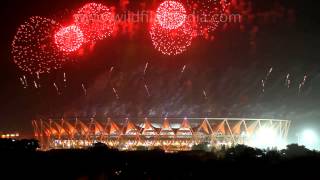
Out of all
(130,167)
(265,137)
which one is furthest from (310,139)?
(130,167)

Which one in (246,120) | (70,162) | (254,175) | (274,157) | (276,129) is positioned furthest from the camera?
(276,129)

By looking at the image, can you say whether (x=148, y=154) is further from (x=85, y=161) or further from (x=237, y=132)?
(x=237, y=132)

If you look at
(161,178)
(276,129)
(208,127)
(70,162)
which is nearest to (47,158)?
(70,162)

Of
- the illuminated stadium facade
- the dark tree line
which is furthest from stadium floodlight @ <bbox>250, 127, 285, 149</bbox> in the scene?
the dark tree line

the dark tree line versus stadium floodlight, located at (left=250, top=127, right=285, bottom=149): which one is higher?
the dark tree line

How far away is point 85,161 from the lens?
37312 millimetres

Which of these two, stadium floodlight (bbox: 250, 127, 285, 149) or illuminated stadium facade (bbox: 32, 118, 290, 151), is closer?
illuminated stadium facade (bbox: 32, 118, 290, 151)

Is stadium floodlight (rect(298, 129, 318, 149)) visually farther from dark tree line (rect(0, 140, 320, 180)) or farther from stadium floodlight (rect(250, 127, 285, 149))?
dark tree line (rect(0, 140, 320, 180))

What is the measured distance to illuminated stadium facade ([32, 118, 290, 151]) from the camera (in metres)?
86.4

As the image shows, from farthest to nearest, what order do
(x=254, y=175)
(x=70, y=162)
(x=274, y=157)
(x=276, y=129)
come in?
(x=276, y=129) < (x=274, y=157) < (x=70, y=162) < (x=254, y=175)

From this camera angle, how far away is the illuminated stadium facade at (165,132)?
283 feet

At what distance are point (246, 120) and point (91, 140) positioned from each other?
2715 cm

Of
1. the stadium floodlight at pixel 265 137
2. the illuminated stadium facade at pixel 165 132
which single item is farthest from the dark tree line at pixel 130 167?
the stadium floodlight at pixel 265 137

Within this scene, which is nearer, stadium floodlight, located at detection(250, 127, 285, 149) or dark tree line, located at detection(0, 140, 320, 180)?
dark tree line, located at detection(0, 140, 320, 180)
